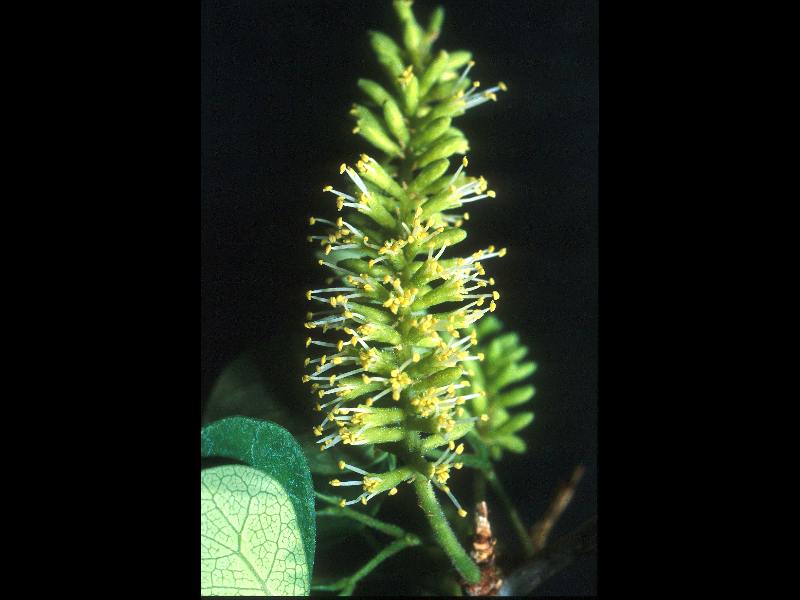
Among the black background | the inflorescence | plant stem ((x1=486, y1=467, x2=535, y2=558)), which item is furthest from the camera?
plant stem ((x1=486, y1=467, x2=535, y2=558))

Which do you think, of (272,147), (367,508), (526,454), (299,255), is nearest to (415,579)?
(367,508)

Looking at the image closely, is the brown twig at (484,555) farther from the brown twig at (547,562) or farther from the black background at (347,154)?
the black background at (347,154)

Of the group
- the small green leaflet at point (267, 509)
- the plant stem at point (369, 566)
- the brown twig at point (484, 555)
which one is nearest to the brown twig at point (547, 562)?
the brown twig at point (484, 555)

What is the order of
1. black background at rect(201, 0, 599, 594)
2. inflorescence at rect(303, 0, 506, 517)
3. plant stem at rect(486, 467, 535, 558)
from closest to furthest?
inflorescence at rect(303, 0, 506, 517) < black background at rect(201, 0, 599, 594) < plant stem at rect(486, 467, 535, 558)

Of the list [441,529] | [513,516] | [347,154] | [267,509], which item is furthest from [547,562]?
[347,154]

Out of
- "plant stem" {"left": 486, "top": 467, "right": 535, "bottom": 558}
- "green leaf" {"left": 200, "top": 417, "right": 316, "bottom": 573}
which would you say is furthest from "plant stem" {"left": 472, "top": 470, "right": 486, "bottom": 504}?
"green leaf" {"left": 200, "top": 417, "right": 316, "bottom": 573}

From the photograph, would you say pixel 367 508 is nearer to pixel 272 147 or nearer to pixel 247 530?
pixel 247 530

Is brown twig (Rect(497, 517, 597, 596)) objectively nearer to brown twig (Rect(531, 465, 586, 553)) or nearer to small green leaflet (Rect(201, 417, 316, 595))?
brown twig (Rect(531, 465, 586, 553))
